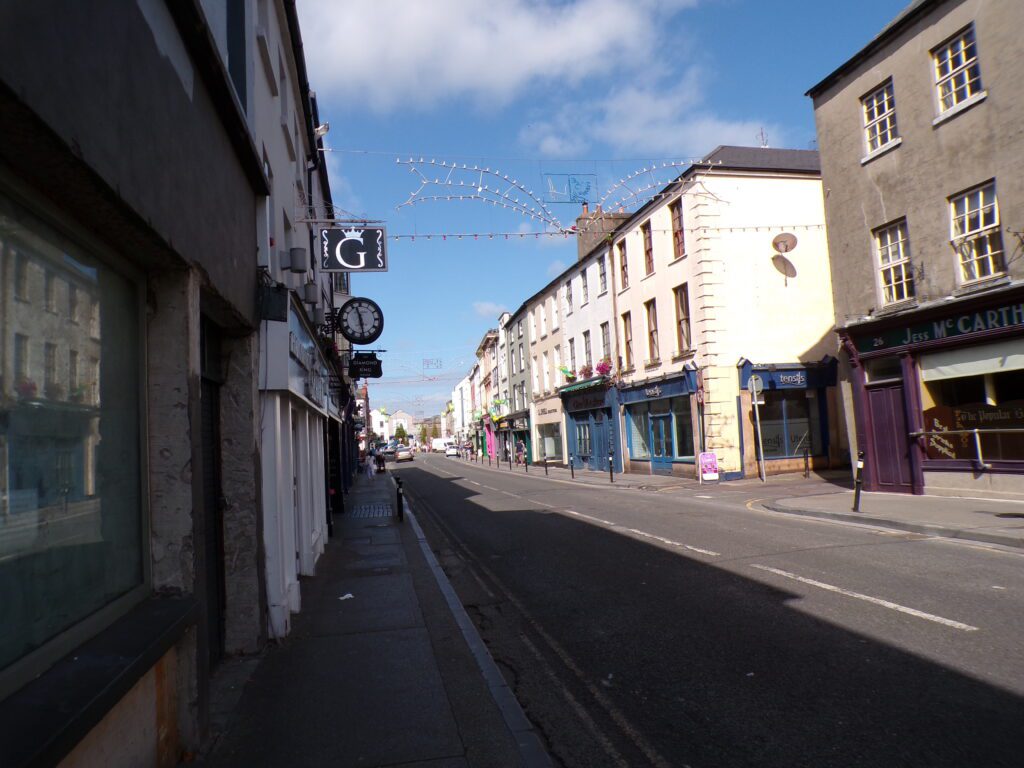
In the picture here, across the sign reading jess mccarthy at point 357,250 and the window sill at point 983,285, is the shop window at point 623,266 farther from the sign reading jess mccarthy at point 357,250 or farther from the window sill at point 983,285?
the sign reading jess mccarthy at point 357,250

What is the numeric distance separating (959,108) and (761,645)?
503 inches

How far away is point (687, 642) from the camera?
243 inches

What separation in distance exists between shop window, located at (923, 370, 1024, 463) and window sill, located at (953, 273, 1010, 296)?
167cm

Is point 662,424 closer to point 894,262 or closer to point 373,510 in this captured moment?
point 373,510

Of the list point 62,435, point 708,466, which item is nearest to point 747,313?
point 708,466

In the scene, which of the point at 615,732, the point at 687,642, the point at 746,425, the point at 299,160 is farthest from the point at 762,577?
the point at 746,425

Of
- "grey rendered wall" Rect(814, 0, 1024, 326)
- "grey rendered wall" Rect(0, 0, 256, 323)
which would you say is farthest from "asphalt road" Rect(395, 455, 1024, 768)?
"grey rendered wall" Rect(814, 0, 1024, 326)

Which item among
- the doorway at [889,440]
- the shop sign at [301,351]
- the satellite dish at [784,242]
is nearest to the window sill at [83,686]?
the shop sign at [301,351]

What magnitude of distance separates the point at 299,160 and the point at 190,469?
36.0 feet

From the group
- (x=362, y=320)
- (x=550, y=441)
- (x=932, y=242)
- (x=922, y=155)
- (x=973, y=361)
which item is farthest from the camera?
(x=550, y=441)

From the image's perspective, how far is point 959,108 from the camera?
13898 millimetres

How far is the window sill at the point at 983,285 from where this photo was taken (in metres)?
13.1

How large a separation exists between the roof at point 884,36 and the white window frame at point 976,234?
3.94 m

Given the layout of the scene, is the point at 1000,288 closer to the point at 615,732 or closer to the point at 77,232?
the point at 615,732
